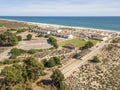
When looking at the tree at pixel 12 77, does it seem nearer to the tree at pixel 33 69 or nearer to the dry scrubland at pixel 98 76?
the tree at pixel 33 69

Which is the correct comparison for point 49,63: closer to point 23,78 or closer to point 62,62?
point 62,62

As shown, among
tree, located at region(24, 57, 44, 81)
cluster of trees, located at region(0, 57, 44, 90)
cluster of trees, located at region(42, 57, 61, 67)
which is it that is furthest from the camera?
cluster of trees, located at region(42, 57, 61, 67)

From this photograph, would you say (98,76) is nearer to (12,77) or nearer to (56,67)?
(56,67)

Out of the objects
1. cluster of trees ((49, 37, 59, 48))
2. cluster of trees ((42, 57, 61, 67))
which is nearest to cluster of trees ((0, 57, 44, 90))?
cluster of trees ((42, 57, 61, 67))

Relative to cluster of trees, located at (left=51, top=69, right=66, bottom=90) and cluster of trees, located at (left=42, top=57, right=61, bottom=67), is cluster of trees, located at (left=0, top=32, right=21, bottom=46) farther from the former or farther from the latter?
cluster of trees, located at (left=51, top=69, right=66, bottom=90)

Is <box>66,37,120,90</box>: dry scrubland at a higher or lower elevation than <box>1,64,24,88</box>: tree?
lower

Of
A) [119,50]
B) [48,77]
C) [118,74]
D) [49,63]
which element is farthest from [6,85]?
[119,50]
